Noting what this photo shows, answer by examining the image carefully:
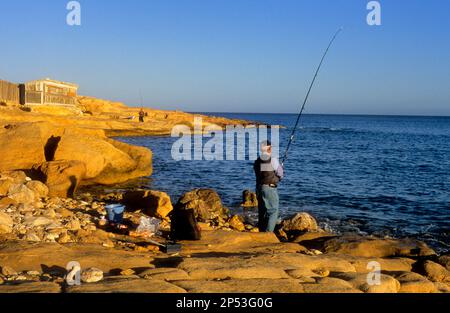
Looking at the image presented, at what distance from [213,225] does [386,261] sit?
4.77m

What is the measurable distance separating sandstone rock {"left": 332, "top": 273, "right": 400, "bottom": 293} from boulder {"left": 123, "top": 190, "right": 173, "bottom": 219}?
21.0 feet

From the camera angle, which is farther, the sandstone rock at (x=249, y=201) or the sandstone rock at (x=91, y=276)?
the sandstone rock at (x=249, y=201)

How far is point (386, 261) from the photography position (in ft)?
25.4

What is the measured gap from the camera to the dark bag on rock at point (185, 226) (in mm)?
8203

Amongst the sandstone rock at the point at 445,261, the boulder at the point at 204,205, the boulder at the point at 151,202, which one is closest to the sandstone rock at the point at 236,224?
the boulder at the point at 204,205

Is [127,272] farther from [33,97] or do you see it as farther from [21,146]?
[33,97]

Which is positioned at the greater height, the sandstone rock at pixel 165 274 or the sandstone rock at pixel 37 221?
the sandstone rock at pixel 165 274

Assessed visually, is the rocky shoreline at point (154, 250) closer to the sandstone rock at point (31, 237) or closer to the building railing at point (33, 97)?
the sandstone rock at point (31, 237)

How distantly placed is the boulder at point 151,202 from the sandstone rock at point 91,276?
6.03 m

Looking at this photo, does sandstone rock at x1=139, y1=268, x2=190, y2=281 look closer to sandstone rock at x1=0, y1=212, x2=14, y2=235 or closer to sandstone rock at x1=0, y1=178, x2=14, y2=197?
sandstone rock at x1=0, y1=212, x2=14, y2=235

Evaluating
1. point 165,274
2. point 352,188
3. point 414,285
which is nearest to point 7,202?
point 165,274

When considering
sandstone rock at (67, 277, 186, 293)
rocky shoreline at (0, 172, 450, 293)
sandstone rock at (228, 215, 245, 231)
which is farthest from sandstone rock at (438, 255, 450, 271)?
sandstone rock at (67, 277, 186, 293)
